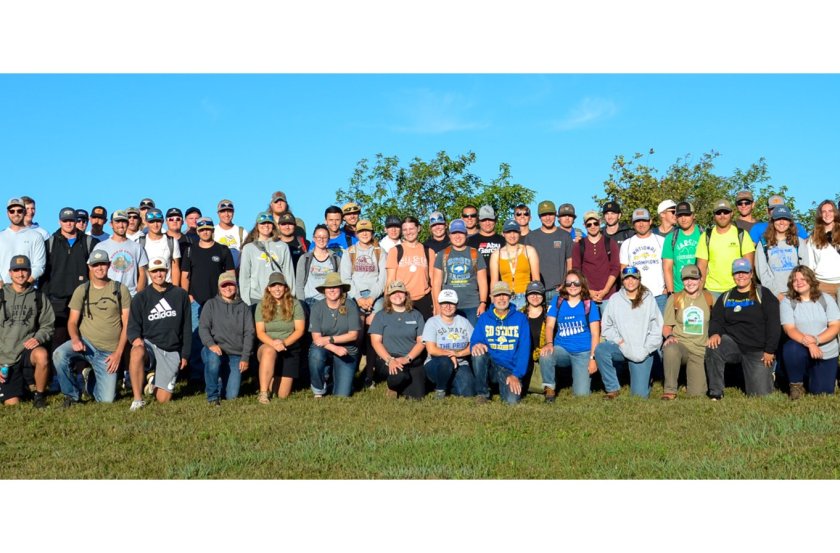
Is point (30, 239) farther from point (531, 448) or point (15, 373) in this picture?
point (531, 448)

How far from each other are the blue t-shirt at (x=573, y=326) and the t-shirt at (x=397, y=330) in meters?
2.04

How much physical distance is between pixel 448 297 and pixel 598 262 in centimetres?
269

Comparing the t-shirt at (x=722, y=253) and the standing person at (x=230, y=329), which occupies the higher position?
the t-shirt at (x=722, y=253)

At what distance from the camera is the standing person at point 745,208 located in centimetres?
1232

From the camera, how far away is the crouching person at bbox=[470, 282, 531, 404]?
1138 centimetres

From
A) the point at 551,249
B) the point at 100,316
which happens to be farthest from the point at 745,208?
the point at 100,316

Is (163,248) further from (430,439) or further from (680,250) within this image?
(680,250)

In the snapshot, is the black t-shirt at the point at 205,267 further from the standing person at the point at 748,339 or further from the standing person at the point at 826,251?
the standing person at the point at 826,251

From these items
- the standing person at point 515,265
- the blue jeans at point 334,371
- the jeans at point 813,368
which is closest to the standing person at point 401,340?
the blue jeans at point 334,371

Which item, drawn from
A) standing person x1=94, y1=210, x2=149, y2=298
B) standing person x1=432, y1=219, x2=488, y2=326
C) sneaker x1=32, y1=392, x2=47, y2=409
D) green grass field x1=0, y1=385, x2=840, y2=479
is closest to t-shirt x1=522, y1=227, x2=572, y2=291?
standing person x1=432, y1=219, x2=488, y2=326

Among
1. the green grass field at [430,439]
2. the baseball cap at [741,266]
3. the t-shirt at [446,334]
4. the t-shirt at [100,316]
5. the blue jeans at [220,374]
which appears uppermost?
the baseball cap at [741,266]

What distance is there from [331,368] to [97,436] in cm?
409

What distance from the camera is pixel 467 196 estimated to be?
4369 centimetres

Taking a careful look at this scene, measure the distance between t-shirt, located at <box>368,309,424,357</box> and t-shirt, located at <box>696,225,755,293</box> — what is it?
14.7 ft
